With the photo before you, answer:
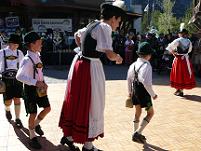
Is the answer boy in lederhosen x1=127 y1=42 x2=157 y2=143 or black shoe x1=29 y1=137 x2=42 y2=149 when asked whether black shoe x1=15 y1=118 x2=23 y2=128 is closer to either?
black shoe x1=29 y1=137 x2=42 y2=149

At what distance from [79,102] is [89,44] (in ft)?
2.58

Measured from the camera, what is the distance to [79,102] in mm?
5344

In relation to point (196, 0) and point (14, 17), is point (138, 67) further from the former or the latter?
point (14, 17)

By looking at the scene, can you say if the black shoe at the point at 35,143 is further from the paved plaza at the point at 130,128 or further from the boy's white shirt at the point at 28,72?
the boy's white shirt at the point at 28,72

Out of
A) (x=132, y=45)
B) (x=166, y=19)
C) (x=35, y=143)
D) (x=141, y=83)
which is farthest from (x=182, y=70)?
(x=166, y=19)

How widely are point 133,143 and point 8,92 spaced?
8.04 ft

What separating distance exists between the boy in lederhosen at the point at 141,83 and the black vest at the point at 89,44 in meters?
0.97

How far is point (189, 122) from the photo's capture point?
24.4 ft

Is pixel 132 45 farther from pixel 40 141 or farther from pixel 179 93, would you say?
pixel 40 141

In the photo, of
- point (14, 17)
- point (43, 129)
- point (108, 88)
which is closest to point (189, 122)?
point (43, 129)

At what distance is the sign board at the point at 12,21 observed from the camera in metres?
19.8

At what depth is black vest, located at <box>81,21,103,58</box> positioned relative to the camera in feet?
16.9

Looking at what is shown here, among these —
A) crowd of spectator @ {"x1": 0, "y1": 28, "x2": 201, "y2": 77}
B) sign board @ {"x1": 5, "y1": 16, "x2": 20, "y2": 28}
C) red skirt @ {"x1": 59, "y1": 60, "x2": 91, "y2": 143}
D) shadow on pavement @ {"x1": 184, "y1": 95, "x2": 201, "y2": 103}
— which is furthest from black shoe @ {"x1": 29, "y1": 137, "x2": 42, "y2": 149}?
sign board @ {"x1": 5, "y1": 16, "x2": 20, "y2": 28}

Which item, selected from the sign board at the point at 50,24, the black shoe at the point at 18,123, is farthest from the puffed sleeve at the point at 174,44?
the sign board at the point at 50,24
